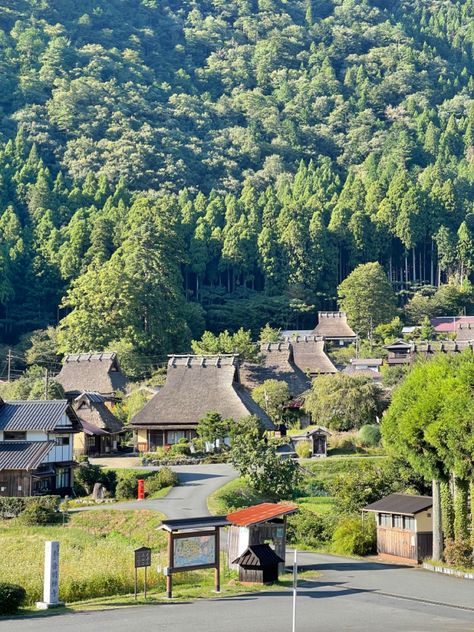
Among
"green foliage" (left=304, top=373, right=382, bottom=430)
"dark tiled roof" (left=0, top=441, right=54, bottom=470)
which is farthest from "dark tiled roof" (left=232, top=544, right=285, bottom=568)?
"green foliage" (left=304, top=373, right=382, bottom=430)

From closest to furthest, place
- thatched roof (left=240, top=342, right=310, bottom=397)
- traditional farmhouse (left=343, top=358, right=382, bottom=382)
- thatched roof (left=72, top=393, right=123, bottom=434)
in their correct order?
thatched roof (left=72, top=393, right=123, bottom=434) → thatched roof (left=240, top=342, right=310, bottom=397) → traditional farmhouse (left=343, top=358, right=382, bottom=382)

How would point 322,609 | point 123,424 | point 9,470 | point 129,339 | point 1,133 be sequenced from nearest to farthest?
point 322,609 < point 9,470 < point 123,424 < point 129,339 < point 1,133

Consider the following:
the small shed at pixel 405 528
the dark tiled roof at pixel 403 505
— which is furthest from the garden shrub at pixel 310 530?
the dark tiled roof at pixel 403 505

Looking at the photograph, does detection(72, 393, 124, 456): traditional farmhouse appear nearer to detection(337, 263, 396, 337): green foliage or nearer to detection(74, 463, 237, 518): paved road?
detection(74, 463, 237, 518): paved road

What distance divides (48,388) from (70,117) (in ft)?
286

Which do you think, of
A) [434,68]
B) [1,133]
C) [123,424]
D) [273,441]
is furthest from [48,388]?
[434,68]

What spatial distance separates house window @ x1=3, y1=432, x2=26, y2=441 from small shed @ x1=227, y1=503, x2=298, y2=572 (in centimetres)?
2014

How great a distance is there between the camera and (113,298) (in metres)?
78.6

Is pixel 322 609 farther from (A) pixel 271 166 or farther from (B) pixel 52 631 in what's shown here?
(A) pixel 271 166

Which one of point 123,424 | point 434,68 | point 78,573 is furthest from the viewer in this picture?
point 434,68

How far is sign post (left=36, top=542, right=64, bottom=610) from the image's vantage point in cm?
2516

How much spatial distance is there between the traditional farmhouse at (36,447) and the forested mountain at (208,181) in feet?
93.2

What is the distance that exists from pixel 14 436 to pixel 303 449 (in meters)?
14.2

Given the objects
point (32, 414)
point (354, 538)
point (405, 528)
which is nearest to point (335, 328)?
point (32, 414)
